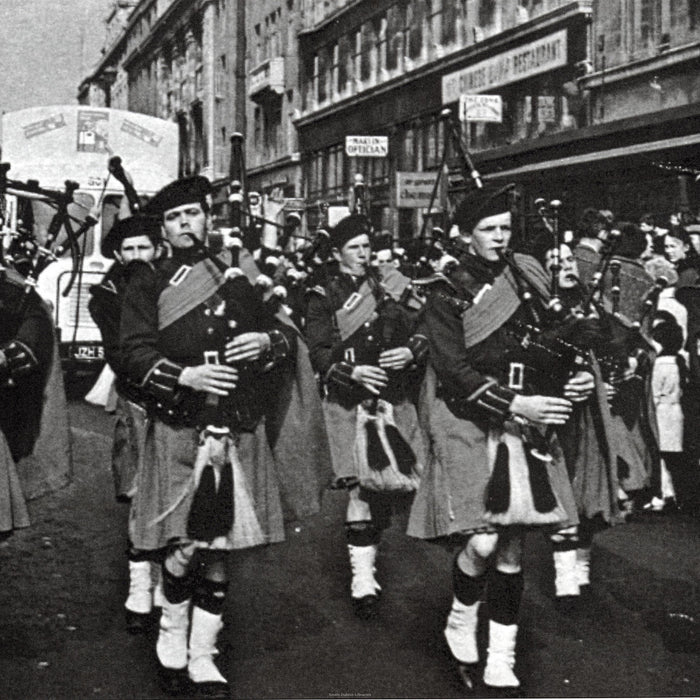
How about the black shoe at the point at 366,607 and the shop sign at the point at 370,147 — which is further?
the shop sign at the point at 370,147

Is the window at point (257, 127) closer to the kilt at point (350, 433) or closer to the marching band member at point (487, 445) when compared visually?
the kilt at point (350, 433)

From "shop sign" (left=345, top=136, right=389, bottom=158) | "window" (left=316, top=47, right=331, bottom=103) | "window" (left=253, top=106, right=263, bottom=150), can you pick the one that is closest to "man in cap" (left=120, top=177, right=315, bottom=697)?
"window" (left=253, top=106, right=263, bottom=150)

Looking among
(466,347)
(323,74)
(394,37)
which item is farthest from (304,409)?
(394,37)

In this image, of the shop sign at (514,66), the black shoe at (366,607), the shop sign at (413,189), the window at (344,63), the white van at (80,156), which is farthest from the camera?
the shop sign at (514,66)

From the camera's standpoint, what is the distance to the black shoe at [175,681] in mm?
3945

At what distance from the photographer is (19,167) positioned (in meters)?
7.16

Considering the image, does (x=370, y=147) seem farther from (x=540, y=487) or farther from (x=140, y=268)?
(x=540, y=487)

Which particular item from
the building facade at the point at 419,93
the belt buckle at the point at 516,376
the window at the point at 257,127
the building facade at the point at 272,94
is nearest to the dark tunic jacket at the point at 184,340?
the belt buckle at the point at 516,376

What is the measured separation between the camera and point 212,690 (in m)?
3.91

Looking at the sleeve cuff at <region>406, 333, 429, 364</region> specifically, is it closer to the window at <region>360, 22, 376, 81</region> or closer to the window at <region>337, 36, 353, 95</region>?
the window at <region>337, 36, 353, 95</region>

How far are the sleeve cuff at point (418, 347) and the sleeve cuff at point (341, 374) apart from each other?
0.32m

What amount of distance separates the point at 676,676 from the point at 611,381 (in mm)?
1890

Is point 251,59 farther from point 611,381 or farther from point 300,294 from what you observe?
point 611,381

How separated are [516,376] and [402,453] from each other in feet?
4.07
